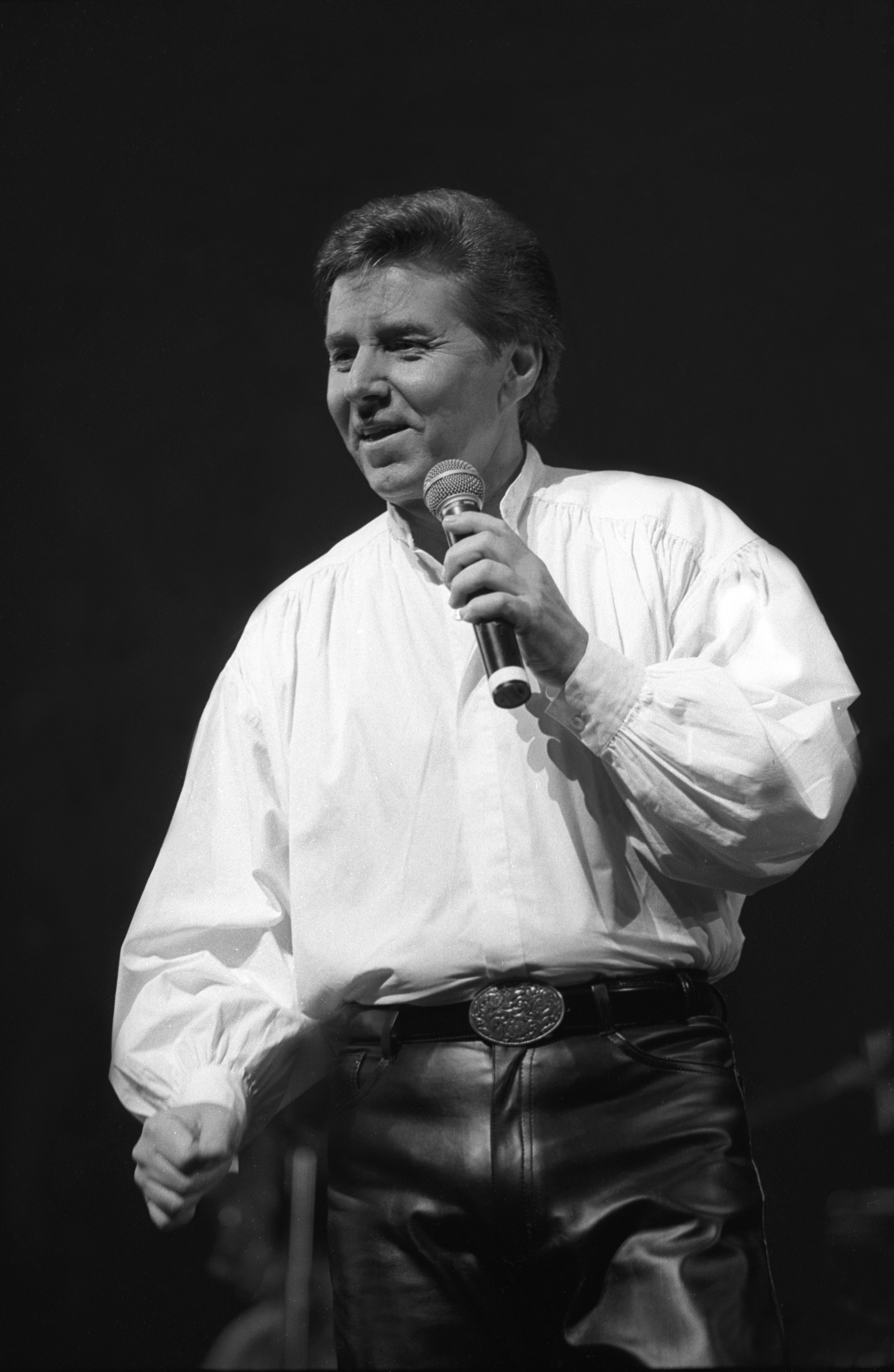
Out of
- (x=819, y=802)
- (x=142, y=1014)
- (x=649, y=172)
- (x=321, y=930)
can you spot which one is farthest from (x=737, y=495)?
(x=142, y=1014)

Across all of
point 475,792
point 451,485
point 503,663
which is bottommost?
point 475,792

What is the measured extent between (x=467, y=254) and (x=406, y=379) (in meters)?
0.21

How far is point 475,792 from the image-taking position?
1.56m

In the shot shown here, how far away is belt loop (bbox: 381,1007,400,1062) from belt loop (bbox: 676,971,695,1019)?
30 centimetres

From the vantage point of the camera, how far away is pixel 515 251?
1823 mm

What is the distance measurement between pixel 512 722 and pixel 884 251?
1.16 metres

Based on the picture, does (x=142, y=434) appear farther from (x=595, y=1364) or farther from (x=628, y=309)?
(x=595, y=1364)

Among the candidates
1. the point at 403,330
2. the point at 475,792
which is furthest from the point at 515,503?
the point at 475,792

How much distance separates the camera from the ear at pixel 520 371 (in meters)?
1.82

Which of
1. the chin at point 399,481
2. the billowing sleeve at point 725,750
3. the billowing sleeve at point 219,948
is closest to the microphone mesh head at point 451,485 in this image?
the chin at point 399,481

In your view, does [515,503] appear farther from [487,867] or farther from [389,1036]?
[389,1036]

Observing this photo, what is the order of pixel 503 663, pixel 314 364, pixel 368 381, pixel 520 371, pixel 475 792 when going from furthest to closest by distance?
pixel 314 364
pixel 520 371
pixel 368 381
pixel 475 792
pixel 503 663

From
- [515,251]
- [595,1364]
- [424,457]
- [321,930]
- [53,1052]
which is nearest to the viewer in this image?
[595,1364]

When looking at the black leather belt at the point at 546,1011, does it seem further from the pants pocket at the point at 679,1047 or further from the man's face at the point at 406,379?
the man's face at the point at 406,379
